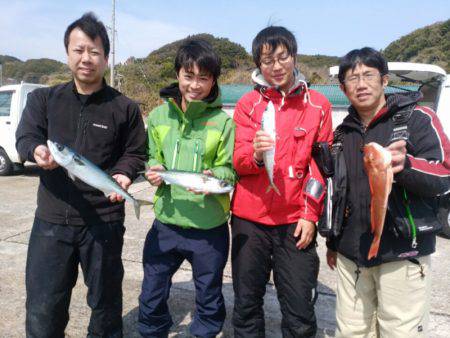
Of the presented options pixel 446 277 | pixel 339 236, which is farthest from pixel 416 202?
pixel 446 277

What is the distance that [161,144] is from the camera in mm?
3070

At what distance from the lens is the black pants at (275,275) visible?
2.78 meters

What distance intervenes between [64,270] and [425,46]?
48.1m

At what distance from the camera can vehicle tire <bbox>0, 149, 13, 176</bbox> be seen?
35.1 ft

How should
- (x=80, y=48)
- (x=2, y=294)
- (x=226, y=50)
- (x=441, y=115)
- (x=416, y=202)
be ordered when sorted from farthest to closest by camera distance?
Result: (x=226, y=50) < (x=441, y=115) < (x=2, y=294) < (x=80, y=48) < (x=416, y=202)

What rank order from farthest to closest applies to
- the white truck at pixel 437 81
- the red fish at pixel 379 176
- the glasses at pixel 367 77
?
the white truck at pixel 437 81
the glasses at pixel 367 77
the red fish at pixel 379 176

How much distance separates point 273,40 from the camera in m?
2.84

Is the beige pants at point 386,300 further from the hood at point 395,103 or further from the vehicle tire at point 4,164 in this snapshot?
the vehicle tire at point 4,164

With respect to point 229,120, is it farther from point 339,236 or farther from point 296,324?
point 296,324

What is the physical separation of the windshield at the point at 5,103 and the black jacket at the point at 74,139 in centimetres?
879

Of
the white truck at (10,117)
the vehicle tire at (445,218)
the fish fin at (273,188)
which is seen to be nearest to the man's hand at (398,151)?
the fish fin at (273,188)

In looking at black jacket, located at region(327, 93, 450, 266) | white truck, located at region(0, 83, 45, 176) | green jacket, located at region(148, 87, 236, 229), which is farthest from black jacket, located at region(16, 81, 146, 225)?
white truck, located at region(0, 83, 45, 176)

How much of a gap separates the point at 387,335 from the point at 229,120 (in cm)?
187

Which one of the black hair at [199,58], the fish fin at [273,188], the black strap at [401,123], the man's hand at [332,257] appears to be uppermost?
the black hair at [199,58]
